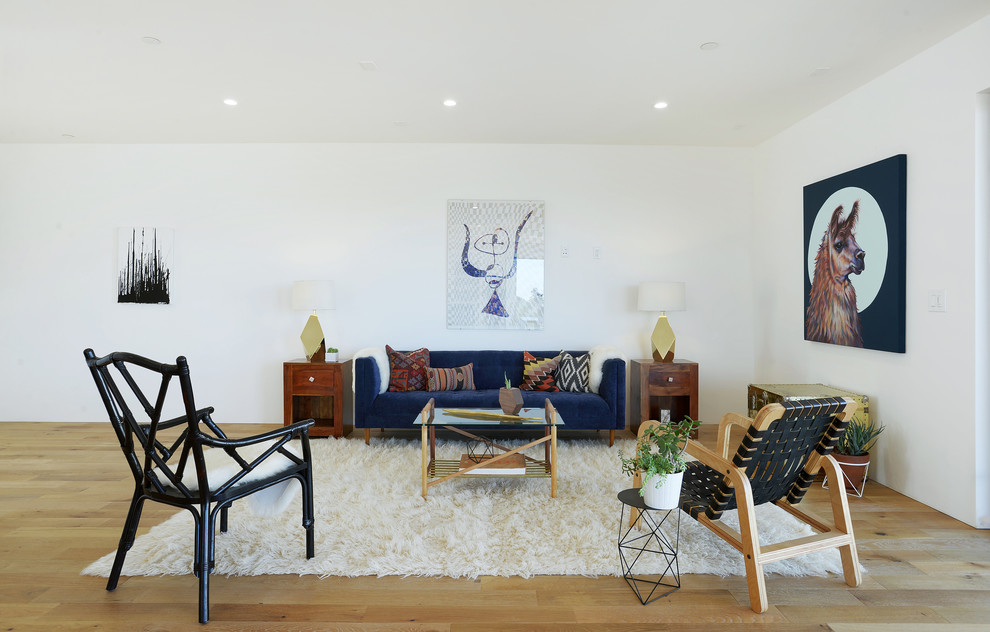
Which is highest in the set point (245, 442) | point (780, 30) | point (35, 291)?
point (780, 30)

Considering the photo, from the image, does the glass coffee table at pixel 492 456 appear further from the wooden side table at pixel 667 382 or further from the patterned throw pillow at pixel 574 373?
the wooden side table at pixel 667 382

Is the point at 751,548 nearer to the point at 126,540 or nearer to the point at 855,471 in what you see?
the point at 855,471

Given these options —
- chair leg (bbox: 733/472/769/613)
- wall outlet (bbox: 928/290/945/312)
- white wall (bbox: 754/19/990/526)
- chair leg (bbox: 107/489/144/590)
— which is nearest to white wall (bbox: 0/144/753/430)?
white wall (bbox: 754/19/990/526)

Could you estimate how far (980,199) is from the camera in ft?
9.69

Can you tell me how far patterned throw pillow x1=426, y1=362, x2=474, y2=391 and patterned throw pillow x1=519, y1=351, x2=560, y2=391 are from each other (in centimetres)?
48

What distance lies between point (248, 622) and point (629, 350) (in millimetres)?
4116

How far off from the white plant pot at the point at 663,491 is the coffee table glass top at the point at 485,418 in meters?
1.19

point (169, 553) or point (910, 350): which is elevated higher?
point (910, 350)

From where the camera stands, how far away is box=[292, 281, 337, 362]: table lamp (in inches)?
195

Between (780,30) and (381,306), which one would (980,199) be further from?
(381,306)

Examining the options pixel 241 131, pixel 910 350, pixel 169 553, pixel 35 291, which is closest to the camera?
pixel 169 553

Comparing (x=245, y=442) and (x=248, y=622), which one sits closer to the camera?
(x=248, y=622)

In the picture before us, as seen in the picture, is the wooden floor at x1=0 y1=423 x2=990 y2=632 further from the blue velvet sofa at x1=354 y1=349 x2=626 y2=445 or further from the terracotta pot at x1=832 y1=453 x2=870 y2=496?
the blue velvet sofa at x1=354 y1=349 x2=626 y2=445

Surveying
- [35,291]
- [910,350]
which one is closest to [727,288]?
[910,350]
